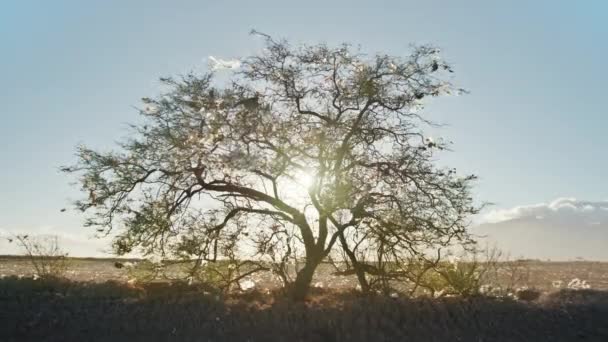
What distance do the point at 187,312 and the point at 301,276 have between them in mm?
4172

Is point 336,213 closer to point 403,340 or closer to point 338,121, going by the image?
point 338,121

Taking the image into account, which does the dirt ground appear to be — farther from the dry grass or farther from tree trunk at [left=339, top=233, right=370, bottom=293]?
the dry grass

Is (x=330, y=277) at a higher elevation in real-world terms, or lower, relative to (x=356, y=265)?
lower

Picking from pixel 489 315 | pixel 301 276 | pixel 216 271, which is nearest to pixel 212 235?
pixel 216 271

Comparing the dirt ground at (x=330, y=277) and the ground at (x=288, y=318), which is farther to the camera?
the dirt ground at (x=330, y=277)

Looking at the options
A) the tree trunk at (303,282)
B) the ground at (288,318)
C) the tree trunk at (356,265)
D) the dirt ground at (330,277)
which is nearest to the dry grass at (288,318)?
the ground at (288,318)

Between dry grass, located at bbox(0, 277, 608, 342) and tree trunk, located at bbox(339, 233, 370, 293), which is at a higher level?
tree trunk, located at bbox(339, 233, 370, 293)

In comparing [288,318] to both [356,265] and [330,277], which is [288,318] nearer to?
[356,265]

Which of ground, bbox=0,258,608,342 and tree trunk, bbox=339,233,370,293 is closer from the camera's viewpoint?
ground, bbox=0,258,608,342

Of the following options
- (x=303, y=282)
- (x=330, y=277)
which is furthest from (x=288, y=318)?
(x=330, y=277)

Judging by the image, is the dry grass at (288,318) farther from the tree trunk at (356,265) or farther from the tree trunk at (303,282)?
the tree trunk at (356,265)

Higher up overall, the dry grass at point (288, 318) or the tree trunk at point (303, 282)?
the tree trunk at point (303, 282)

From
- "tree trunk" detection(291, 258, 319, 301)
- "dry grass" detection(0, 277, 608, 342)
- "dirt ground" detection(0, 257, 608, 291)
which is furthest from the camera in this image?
"dirt ground" detection(0, 257, 608, 291)

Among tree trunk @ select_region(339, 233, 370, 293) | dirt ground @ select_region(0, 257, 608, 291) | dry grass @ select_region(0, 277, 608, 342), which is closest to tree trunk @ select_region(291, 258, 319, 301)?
dry grass @ select_region(0, 277, 608, 342)
